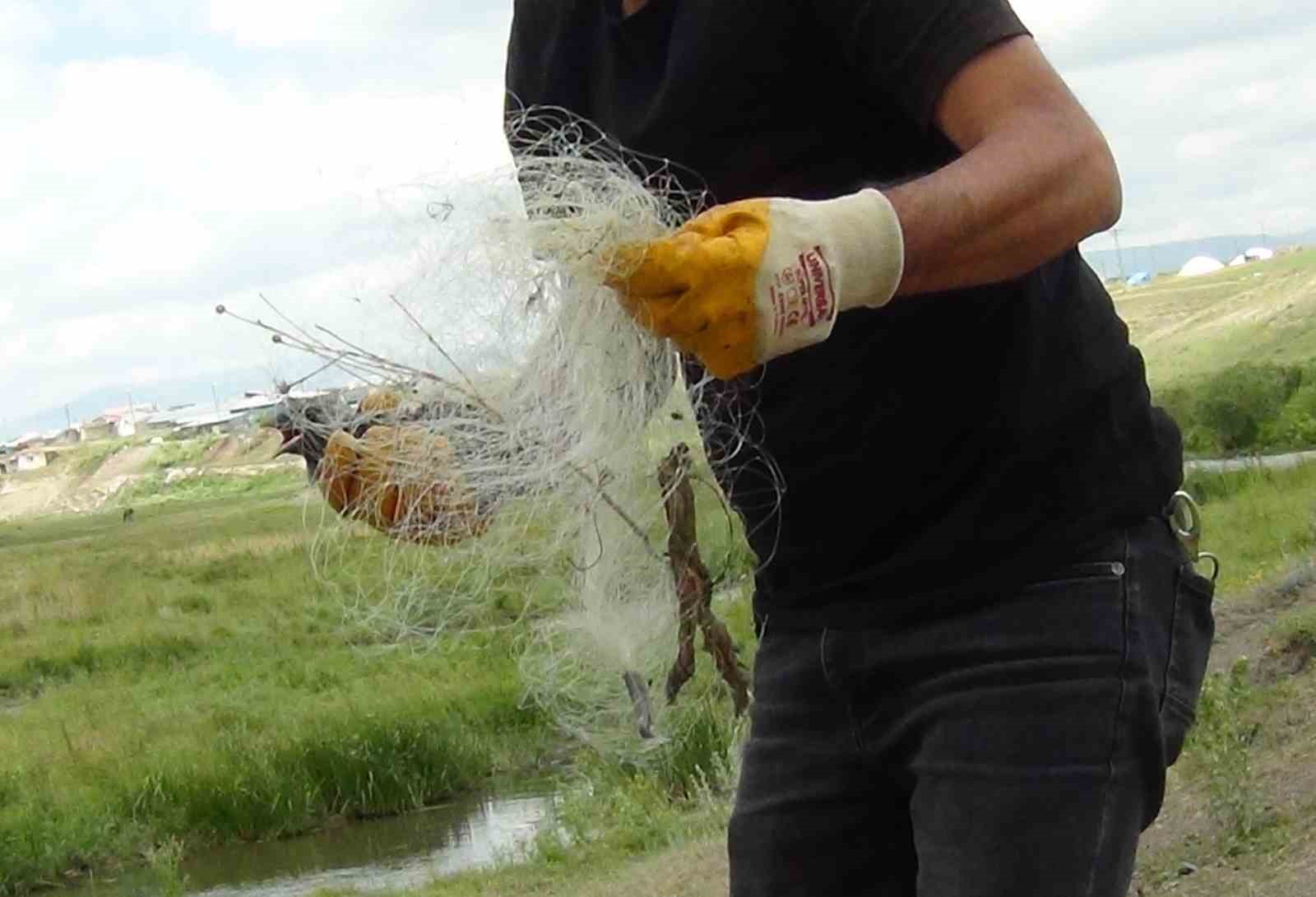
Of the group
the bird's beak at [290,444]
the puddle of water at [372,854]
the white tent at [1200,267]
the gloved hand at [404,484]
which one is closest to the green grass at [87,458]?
the puddle of water at [372,854]

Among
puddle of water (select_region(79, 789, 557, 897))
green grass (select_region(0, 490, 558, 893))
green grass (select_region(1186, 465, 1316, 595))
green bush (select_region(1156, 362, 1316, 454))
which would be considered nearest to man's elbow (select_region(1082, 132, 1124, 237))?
green grass (select_region(0, 490, 558, 893))

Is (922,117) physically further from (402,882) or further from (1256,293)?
(1256,293)

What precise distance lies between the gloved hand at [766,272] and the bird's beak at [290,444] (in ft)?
3.55

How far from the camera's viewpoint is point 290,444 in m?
2.74

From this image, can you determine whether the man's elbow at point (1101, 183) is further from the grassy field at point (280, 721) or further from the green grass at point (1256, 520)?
the green grass at point (1256, 520)

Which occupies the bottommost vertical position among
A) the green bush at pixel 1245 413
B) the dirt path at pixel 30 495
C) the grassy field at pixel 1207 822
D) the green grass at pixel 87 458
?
the dirt path at pixel 30 495

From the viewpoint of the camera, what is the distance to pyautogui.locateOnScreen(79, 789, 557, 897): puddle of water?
11578mm

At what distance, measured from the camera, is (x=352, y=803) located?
45.0ft

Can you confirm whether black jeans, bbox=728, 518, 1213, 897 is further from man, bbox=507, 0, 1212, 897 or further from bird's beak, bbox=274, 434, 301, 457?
bird's beak, bbox=274, 434, 301, 457

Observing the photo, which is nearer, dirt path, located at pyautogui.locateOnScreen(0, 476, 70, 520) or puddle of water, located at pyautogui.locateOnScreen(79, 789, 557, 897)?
puddle of water, located at pyautogui.locateOnScreen(79, 789, 557, 897)

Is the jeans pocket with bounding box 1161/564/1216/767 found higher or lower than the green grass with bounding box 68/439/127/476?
higher

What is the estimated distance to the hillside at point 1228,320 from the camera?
4276cm

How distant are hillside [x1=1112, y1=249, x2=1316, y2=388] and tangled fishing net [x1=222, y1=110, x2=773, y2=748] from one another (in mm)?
36671

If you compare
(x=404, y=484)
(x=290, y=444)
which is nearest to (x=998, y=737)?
(x=404, y=484)
